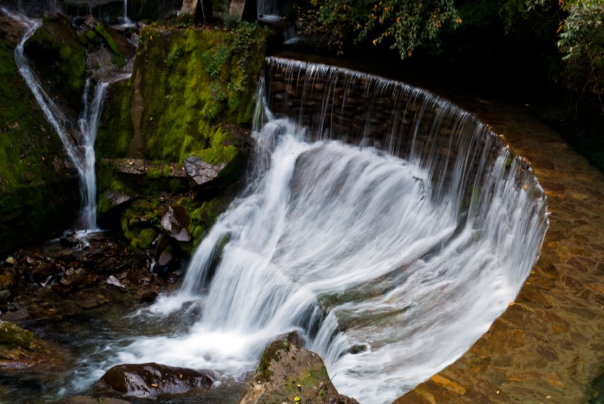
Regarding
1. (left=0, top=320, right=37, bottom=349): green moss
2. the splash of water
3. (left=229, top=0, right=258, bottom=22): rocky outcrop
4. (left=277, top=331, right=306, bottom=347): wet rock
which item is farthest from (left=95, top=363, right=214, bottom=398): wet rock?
the splash of water

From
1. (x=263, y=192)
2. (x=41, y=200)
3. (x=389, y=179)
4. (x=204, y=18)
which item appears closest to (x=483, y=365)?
(x=389, y=179)

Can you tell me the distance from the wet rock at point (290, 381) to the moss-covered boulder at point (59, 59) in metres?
9.63

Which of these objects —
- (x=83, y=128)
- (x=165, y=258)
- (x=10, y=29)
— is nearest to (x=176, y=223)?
(x=165, y=258)

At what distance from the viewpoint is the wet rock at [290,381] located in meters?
4.69

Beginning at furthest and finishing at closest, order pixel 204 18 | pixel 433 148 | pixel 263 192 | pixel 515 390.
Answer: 1. pixel 204 18
2. pixel 263 192
3. pixel 433 148
4. pixel 515 390

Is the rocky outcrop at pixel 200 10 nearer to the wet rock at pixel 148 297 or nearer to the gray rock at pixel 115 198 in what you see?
the gray rock at pixel 115 198

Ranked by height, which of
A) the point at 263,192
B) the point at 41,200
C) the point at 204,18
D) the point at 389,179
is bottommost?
the point at 41,200

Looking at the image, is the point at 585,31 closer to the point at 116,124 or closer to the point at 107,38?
the point at 116,124

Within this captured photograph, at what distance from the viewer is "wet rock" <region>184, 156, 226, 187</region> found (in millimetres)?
10641

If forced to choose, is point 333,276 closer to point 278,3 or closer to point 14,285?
point 14,285

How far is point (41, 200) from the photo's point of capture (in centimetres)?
1105

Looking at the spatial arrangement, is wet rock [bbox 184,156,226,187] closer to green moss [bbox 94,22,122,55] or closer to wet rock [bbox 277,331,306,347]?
wet rock [bbox 277,331,306,347]

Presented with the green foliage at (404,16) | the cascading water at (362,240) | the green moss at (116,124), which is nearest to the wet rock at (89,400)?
the cascading water at (362,240)

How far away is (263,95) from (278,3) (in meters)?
5.16
